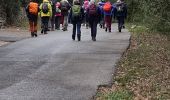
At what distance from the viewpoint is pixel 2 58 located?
49.8 ft

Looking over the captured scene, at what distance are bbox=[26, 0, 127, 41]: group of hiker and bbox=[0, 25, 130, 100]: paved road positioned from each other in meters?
1.66

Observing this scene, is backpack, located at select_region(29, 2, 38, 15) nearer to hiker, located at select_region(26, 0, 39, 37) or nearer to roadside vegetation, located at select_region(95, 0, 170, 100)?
hiker, located at select_region(26, 0, 39, 37)

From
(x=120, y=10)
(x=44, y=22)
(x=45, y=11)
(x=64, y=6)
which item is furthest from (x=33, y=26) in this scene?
(x=120, y=10)

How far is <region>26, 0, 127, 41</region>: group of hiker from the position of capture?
21.0 metres

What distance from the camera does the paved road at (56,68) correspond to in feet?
33.5

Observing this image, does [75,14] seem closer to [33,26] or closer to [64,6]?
[33,26]

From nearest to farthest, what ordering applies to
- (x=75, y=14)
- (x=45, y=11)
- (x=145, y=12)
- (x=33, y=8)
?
(x=75, y=14) → (x=33, y=8) → (x=45, y=11) → (x=145, y=12)

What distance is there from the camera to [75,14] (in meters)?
20.9

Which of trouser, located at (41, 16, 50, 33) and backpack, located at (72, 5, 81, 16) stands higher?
backpack, located at (72, 5, 81, 16)

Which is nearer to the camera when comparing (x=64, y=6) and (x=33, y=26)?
(x=33, y=26)

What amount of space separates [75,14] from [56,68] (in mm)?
7964

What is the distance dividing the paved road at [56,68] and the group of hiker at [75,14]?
1.66m

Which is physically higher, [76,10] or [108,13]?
[76,10]

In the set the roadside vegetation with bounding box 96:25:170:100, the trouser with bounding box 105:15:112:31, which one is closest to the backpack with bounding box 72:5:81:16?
the roadside vegetation with bounding box 96:25:170:100
